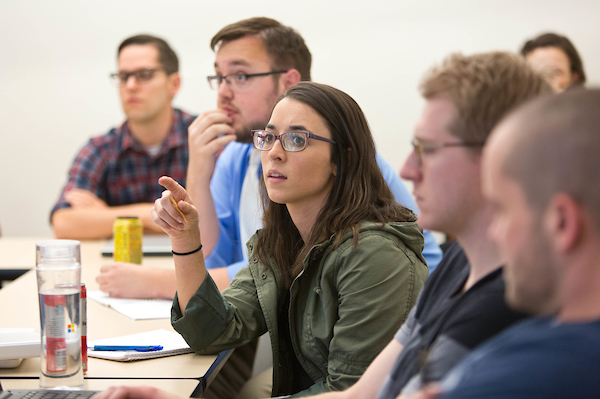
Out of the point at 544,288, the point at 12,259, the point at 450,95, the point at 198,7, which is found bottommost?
the point at 12,259

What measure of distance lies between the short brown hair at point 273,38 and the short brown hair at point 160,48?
128cm

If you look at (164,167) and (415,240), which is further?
(164,167)

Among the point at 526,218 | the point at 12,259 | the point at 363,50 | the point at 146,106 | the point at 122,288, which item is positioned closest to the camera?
the point at 526,218

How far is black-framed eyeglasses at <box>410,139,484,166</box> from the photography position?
861 mm

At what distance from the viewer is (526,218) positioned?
60cm

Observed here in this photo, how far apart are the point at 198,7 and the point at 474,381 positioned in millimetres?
3952

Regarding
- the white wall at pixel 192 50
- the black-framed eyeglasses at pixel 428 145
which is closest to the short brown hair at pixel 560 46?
the white wall at pixel 192 50

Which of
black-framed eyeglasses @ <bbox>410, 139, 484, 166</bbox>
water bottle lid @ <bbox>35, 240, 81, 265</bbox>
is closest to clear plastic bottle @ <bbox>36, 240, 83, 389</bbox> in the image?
water bottle lid @ <bbox>35, 240, 81, 265</bbox>

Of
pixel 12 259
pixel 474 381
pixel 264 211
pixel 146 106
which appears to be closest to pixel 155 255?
pixel 12 259

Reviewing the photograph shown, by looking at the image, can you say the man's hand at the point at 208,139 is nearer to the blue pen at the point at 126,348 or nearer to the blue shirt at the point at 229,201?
the blue shirt at the point at 229,201

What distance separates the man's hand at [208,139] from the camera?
90.0 inches

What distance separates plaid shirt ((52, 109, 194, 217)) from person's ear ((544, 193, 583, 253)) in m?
2.97

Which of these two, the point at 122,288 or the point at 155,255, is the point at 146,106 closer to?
the point at 155,255

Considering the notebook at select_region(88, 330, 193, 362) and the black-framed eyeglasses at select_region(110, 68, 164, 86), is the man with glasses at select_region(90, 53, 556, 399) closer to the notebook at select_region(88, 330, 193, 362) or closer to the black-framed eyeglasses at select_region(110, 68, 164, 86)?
the notebook at select_region(88, 330, 193, 362)
